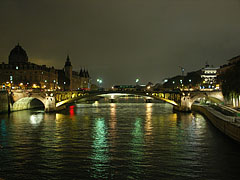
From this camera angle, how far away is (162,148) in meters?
29.5

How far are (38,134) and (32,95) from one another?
39.7 meters

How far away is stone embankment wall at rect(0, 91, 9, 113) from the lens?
226 ft

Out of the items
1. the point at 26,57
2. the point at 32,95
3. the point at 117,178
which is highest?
the point at 26,57

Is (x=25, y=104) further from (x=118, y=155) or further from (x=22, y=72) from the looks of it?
(x=118, y=155)

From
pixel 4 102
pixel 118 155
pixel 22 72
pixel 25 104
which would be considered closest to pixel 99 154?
pixel 118 155

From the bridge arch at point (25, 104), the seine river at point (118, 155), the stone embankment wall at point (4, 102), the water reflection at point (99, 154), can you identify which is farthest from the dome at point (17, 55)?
the water reflection at point (99, 154)

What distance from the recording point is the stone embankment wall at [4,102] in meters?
68.8

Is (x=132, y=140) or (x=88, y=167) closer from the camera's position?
(x=88, y=167)

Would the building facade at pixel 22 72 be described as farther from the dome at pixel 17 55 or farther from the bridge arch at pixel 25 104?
the bridge arch at pixel 25 104

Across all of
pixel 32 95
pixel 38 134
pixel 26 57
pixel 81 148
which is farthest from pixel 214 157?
pixel 26 57

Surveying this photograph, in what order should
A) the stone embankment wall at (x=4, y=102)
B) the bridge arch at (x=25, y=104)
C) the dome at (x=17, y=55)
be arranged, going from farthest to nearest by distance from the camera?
1. the dome at (x=17, y=55)
2. the bridge arch at (x=25, y=104)
3. the stone embankment wall at (x=4, y=102)

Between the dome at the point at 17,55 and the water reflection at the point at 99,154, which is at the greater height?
the dome at the point at 17,55

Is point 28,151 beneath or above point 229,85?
beneath

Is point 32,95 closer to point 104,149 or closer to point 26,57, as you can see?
point 104,149
